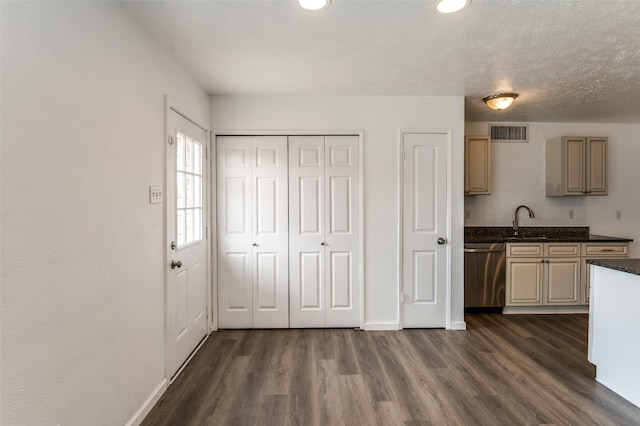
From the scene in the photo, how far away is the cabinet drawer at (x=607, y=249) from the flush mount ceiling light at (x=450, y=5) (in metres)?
3.59

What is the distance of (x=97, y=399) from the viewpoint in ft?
5.18

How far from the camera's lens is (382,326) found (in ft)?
11.0

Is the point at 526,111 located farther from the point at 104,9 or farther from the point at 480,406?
the point at 104,9

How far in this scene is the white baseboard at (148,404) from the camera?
1.89 meters

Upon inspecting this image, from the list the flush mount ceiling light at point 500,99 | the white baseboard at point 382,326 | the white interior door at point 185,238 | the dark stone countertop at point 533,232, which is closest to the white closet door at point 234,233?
the white interior door at point 185,238

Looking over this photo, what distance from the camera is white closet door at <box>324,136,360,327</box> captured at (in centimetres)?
335

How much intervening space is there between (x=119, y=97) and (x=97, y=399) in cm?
Answer: 158

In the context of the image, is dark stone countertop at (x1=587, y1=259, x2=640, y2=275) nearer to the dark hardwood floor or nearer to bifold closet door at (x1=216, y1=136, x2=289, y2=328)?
the dark hardwood floor

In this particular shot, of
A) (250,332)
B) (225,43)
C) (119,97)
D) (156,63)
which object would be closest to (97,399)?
(119,97)

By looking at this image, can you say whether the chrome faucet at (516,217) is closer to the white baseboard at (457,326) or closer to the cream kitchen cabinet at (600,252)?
the cream kitchen cabinet at (600,252)

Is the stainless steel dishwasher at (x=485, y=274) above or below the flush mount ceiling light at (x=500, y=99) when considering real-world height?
below

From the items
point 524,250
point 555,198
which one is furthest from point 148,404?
point 555,198

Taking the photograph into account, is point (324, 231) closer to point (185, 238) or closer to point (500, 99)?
point (185, 238)

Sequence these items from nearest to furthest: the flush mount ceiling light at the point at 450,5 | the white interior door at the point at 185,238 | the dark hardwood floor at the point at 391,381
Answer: the flush mount ceiling light at the point at 450,5 < the dark hardwood floor at the point at 391,381 < the white interior door at the point at 185,238
